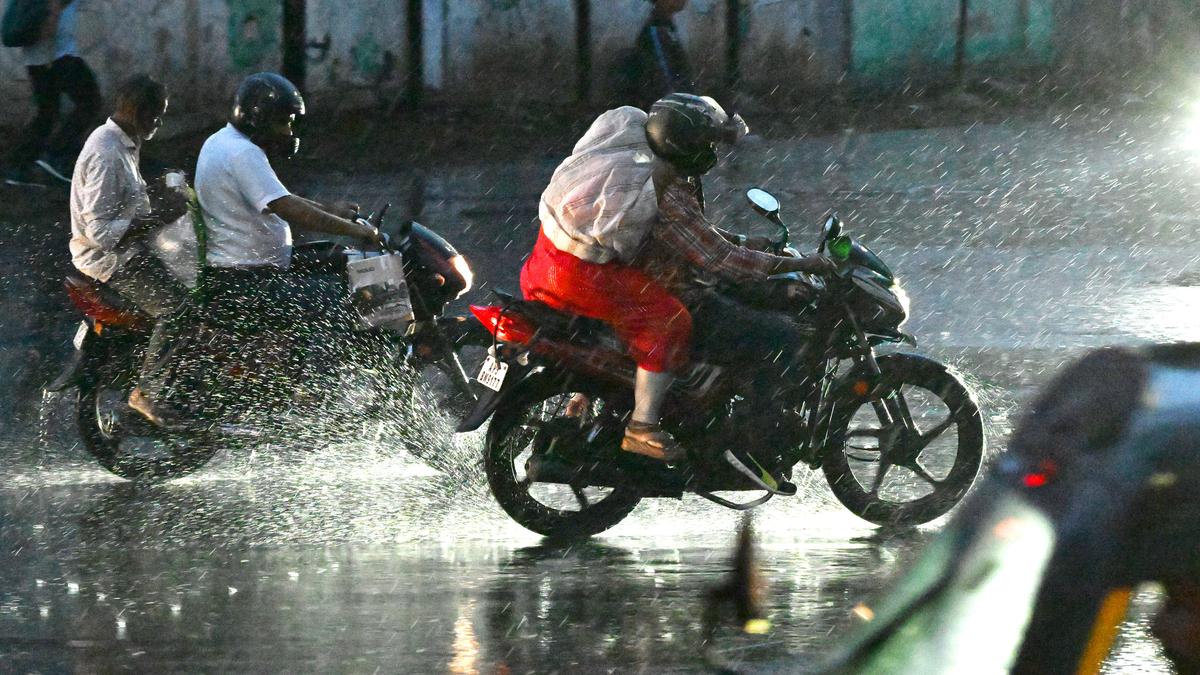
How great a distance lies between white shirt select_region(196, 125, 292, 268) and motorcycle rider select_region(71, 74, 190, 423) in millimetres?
182

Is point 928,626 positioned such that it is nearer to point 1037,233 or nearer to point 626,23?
point 1037,233

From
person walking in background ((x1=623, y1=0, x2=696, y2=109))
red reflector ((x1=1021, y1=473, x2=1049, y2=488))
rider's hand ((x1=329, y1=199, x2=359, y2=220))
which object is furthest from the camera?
person walking in background ((x1=623, y1=0, x2=696, y2=109))

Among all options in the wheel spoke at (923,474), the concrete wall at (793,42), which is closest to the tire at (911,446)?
the wheel spoke at (923,474)

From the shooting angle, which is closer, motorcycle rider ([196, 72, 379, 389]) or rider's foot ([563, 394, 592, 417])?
rider's foot ([563, 394, 592, 417])

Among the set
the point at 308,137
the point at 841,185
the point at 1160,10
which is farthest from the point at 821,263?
the point at 1160,10

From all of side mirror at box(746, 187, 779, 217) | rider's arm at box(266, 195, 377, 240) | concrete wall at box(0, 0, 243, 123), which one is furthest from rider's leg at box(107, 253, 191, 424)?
concrete wall at box(0, 0, 243, 123)

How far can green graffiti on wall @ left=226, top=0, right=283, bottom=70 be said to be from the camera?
18.5 m

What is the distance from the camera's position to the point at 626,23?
734 inches

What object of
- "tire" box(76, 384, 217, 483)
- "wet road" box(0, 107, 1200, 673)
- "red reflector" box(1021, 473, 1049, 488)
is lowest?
"wet road" box(0, 107, 1200, 673)

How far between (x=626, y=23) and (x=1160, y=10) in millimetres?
5911

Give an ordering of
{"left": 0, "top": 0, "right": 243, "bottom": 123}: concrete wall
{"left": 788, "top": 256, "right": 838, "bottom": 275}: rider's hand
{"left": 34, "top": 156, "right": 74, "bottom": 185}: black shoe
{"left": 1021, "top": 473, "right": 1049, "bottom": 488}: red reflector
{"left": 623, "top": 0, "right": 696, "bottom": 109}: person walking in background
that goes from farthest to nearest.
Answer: {"left": 0, "top": 0, "right": 243, "bottom": 123}: concrete wall < {"left": 34, "top": 156, "right": 74, "bottom": 185}: black shoe < {"left": 623, "top": 0, "right": 696, "bottom": 109}: person walking in background < {"left": 788, "top": 256, "right": 838, "bottom": 275}: rider's hand < {"left": 1021, "top": 473, "right": 1049, "bottom": 488}: red reflector

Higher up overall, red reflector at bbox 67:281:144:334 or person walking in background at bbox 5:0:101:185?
person walking in background at bbox 5:0:101:185

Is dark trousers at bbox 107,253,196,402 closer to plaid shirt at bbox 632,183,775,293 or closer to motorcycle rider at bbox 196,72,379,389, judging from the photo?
motorcycle rider at bbox 196,72,379,389

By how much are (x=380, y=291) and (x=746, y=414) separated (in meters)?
1.77
